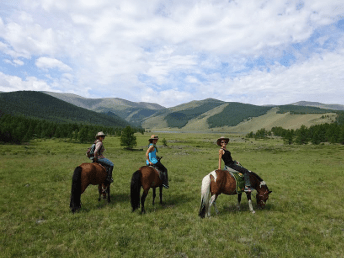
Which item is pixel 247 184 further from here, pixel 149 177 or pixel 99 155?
pixel 99 155

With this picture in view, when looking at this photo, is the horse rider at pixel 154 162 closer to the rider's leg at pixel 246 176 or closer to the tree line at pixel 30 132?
the rider's leg at pixel 246 176

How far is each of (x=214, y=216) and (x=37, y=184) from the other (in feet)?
48.1

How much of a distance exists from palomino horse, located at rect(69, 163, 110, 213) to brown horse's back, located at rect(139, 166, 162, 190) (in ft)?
9.33

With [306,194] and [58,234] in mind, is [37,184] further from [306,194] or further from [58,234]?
[306,194]

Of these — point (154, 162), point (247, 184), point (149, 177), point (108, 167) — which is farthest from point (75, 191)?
point (247, 184)

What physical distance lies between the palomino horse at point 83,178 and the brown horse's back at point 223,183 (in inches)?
264

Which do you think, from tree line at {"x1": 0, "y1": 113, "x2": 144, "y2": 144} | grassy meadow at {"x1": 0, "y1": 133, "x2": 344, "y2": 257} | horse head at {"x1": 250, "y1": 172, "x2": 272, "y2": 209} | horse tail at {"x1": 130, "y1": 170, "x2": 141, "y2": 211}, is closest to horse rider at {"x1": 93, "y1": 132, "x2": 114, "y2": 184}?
A: grassy meadow at {"x1": 0, "y1": 133, "x2": 344, "y2": 257}

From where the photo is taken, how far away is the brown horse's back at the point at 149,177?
9595mm

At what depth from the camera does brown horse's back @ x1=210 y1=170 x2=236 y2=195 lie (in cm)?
924

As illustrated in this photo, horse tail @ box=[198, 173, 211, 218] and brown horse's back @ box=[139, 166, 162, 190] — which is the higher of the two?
brown horse's back @ box=[139, 166, 162, 190]

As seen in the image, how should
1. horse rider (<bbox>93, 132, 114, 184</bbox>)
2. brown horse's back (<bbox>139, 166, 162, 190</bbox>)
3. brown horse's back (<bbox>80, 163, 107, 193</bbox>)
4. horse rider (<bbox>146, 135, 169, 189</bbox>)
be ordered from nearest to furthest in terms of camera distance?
brown horse's back (<bbox>139, 166, 162, 190</bbox>) < brown horse's back (<bbox>80, 163, 107, 193</bbox>) < horse rider (<bbox>146, 135, 169, 189</bbox>) < horse rider (<bbox>93, 132, 114, 184</bbox>)

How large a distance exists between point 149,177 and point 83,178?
3652 mm

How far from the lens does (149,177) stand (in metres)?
9.85

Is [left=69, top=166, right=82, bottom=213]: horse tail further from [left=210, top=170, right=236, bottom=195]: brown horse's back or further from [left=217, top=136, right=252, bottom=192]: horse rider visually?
[left=217, top=136, right=252, bottom=192]: horse rider
